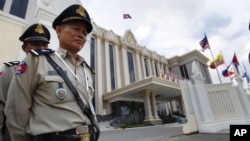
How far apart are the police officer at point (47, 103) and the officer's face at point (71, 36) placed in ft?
0.34

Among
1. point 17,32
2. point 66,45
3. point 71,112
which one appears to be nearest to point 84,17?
point 66,45

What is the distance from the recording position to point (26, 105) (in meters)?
0.96

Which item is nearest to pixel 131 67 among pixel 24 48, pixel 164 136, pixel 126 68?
pixel 126 68

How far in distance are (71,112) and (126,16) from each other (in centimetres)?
2269

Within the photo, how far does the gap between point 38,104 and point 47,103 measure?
59 millimetres

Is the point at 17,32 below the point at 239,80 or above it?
above

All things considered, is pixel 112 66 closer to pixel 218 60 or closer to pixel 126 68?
pixel 126 68

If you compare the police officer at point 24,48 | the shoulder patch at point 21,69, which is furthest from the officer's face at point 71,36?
the police officer at point 24,48

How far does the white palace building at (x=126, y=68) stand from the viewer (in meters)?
4.04

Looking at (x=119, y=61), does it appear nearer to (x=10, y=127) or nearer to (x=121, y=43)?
(x=121, y=43)

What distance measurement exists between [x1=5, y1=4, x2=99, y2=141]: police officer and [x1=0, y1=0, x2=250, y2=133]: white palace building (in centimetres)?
256

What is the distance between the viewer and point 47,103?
978 mm

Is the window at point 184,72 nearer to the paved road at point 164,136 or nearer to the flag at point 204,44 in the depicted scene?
the flag at point 204,44

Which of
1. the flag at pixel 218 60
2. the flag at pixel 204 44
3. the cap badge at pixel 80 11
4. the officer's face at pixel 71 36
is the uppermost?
the flag at pixel 204 44
